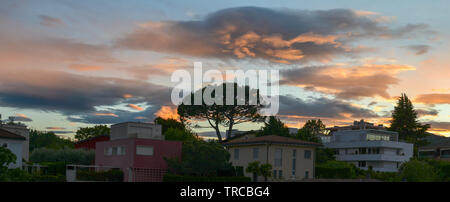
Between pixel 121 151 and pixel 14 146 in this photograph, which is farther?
pixel 121 151

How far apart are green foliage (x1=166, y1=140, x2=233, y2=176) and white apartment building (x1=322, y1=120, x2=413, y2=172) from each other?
52.8 metres

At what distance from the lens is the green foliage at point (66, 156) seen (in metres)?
73.0

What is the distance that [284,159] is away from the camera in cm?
6334

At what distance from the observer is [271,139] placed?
6338 centimetres

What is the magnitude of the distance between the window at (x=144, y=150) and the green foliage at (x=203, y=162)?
10.1ft

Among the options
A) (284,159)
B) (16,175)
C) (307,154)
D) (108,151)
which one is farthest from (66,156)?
(16,175)

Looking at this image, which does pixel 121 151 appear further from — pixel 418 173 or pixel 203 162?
pixel 418 173

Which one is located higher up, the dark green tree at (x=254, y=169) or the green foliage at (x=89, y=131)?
the green foliage at (x=89, y=131)

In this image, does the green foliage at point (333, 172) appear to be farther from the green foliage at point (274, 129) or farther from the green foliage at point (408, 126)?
the green foliage at point (408, 126)

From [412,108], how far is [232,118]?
57.9m

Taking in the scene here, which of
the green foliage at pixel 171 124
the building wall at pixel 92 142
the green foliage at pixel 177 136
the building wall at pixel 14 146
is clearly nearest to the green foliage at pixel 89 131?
the green foliage at pixel 171 124

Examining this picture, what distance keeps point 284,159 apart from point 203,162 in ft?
39.5
